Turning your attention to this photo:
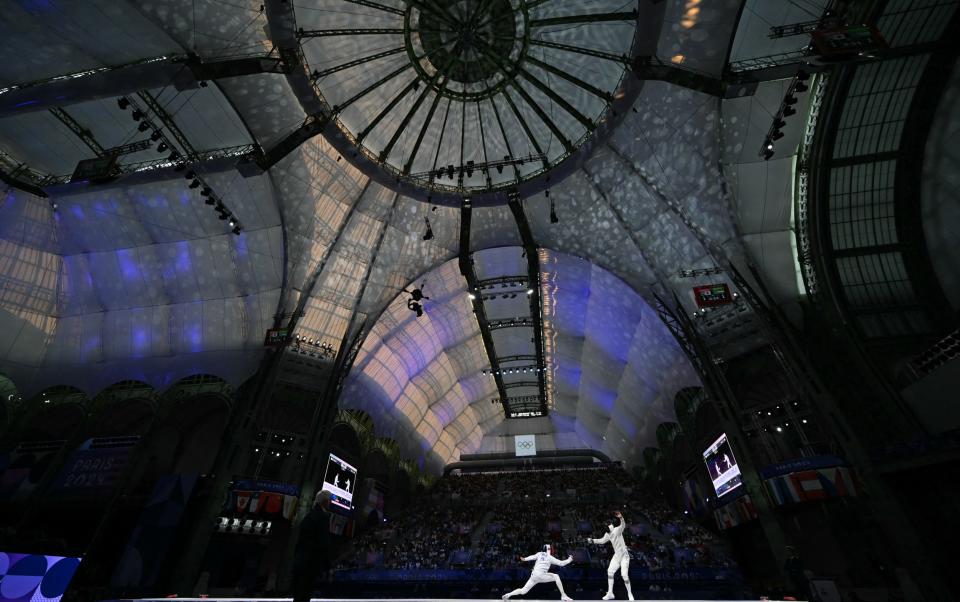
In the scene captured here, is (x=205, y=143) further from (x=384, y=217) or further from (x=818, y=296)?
(x=818, y=296)

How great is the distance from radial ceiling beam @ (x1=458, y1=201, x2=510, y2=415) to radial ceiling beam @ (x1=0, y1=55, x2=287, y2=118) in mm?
13933

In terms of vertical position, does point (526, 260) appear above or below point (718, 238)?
above

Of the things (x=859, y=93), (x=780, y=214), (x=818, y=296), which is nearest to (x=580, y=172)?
(x=780, y=214)

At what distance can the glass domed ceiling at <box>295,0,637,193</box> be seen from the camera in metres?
20.6

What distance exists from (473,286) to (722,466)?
21.4 meters

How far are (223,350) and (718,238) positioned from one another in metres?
33.3

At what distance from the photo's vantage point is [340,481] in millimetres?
30703

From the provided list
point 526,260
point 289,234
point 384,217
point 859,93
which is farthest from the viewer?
point 526,260

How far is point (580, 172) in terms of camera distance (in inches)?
1022

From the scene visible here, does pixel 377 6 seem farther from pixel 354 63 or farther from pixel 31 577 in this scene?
pixel 31 577

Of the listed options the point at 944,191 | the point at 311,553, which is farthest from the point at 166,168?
the point at 944,191

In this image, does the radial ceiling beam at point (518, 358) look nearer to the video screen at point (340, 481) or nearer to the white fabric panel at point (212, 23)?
the video screen at point (340, 481)

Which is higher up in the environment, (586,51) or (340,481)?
(586,51)

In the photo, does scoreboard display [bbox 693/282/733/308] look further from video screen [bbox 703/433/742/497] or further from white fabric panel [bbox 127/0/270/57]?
white fabric panel [bbox 127/0/270/57]
